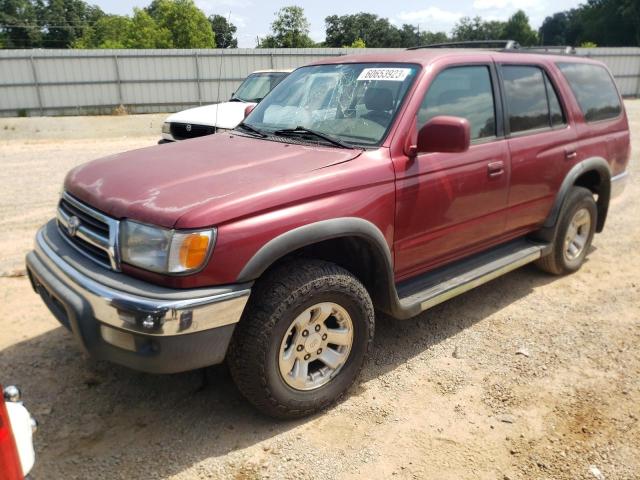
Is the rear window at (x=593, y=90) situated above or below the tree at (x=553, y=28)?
below

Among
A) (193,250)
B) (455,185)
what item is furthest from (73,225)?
(455,185)

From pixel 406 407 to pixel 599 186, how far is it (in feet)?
10.7

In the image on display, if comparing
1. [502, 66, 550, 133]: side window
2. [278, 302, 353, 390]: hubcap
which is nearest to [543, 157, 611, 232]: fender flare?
[502, 66, 550, 133]: side window

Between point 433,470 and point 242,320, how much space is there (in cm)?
118

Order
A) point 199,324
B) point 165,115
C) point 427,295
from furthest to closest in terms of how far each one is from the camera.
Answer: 1. point 165,115
2. point 427,295
3. point 199,324

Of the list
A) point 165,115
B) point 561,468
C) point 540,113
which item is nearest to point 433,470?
point 561,468

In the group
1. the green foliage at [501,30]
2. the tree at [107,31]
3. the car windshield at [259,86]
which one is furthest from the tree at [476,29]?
the car windshield at [259,86]

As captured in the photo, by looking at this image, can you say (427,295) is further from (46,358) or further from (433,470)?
(46,358)

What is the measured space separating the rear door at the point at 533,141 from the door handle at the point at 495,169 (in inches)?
6.0

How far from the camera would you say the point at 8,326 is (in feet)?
12.9

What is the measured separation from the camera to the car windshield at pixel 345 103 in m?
3.33

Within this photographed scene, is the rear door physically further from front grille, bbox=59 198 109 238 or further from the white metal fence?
the white metal fence

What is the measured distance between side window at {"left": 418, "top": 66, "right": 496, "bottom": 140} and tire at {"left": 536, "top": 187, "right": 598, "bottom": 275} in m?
1.28

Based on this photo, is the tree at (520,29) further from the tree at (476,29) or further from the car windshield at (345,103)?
the car windshield at (345,103)
